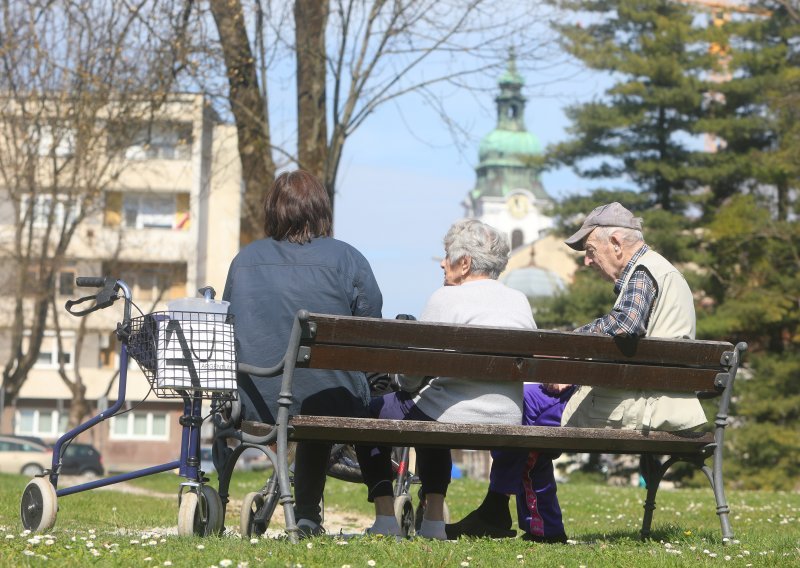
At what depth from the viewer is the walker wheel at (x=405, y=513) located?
7586mm

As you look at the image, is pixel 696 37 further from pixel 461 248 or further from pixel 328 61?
pixel 461 248

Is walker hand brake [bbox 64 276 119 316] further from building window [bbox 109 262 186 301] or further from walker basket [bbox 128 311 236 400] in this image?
building window [bbox 109 262 186 301]

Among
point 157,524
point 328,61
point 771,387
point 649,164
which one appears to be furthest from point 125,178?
point 157,524

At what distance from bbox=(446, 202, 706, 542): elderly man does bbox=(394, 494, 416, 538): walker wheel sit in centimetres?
63

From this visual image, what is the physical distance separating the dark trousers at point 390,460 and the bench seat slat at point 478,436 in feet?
1.07

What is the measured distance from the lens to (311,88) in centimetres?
1656

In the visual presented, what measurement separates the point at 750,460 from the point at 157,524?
3005 centimetres

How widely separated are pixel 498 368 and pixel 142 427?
62.7 metres

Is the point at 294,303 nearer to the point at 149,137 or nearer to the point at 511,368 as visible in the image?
the point at 511,368

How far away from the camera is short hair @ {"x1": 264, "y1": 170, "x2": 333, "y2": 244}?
6.47 meters

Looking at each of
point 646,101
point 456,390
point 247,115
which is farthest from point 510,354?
point 646,101

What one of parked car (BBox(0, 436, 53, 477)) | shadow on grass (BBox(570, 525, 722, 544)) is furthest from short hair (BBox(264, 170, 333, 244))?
parked car (BBox(0, 436, 53, 477))

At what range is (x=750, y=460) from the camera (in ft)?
120

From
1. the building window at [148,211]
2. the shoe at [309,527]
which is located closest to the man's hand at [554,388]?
the shoe at [309,527]
